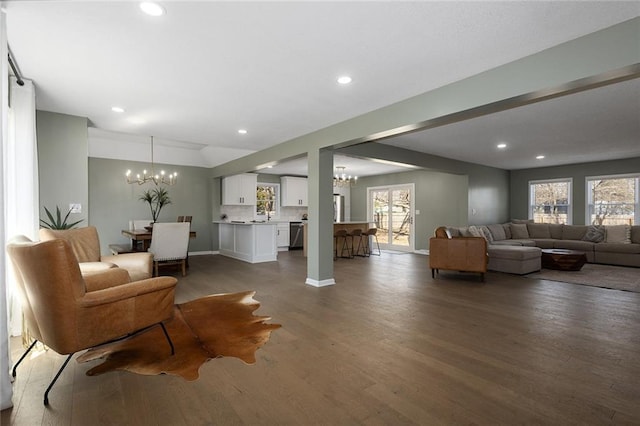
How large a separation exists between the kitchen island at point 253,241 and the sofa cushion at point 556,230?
698 cm

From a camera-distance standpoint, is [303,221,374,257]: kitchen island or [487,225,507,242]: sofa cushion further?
[303,221,374,257]: kitchen island

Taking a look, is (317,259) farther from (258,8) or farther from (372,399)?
(258,8)

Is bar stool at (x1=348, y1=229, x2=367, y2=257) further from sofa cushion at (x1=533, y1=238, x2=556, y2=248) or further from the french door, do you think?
sofa cushion at (x1=533, y1=238, x2=556, y2=248)

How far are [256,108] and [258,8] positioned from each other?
2030mm

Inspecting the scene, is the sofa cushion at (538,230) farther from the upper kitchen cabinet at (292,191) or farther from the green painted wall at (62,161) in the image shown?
the green painted wall at (62,161)

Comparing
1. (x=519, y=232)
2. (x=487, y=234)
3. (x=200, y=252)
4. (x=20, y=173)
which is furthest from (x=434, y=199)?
(x=20, y=173)

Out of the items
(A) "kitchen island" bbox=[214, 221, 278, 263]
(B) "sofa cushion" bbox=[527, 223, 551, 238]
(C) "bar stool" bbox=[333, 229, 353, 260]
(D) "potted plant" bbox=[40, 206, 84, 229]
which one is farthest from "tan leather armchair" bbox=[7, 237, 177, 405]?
(B) "sofa cushion" bbox=[527, 223, 551, 238]

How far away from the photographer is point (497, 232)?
7797 millimetres

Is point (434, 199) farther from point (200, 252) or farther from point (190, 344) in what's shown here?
point (190, 344)

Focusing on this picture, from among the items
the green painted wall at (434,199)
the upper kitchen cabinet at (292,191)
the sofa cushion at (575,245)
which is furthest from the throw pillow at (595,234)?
the upper kitchen cabinet at (292,191)

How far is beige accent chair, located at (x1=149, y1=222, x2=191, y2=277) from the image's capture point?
551cm

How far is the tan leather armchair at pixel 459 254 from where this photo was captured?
17.1 ft

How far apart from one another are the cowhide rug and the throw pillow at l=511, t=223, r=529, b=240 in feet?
24.4

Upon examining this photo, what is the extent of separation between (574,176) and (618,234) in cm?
190
